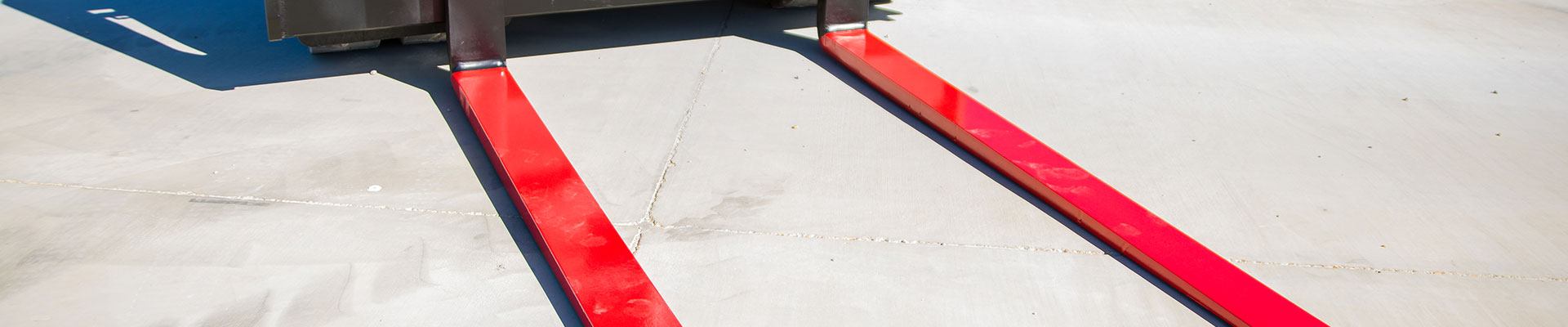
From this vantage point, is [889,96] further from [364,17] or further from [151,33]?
[151,33]

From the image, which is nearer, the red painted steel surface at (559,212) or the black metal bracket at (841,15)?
the red painted steel surface at (559,212)

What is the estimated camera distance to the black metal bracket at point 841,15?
4.88m

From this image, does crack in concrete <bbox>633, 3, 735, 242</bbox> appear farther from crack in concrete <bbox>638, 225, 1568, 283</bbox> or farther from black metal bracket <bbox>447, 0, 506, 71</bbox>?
black metal bracket <bbox>447, 0, 506, 71</bbox>

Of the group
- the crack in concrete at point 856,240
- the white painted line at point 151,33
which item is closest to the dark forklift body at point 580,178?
the crack in concrete at point 856,240

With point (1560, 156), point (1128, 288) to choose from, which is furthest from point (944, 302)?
point (1560, 156)

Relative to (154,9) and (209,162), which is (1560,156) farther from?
(154,9)

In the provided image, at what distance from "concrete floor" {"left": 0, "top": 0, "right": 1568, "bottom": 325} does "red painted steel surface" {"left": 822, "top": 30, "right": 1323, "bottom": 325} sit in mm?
71

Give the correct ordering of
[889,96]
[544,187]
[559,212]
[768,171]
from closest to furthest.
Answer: [559,212] < [544,187] < [768,171] < [889,96]

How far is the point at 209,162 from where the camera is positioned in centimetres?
358

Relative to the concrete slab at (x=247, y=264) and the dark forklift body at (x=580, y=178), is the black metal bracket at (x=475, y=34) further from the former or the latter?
the concrete slab at (x=247, y=264)

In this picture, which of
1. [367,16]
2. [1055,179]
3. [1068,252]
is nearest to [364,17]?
[367,16]

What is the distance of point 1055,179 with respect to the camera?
11.8 ft

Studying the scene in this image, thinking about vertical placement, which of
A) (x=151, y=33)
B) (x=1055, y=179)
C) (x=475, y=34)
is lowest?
(x=151, y=33)

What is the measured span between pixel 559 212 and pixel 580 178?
0.25 m
